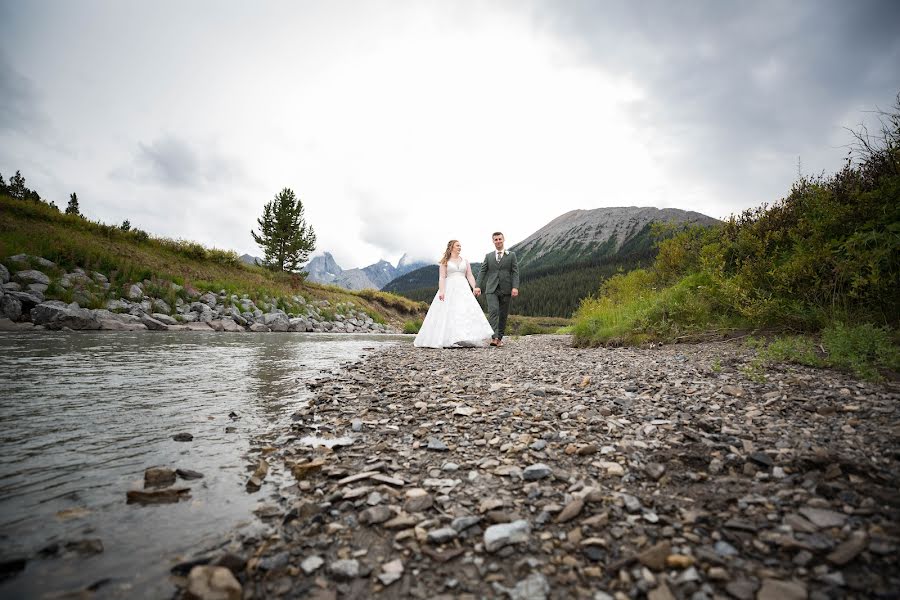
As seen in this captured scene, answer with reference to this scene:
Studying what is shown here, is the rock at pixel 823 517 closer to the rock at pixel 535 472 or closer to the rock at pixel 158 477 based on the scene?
the rock at pixel 535 472

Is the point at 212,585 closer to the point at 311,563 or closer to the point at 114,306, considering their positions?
the point at 311,563

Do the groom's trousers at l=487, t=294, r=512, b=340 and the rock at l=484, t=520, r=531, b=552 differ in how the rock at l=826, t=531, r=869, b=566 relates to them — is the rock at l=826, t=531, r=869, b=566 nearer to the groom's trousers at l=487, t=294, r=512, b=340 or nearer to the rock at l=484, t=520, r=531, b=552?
the rock at l=484, t=520, r=531, b=552

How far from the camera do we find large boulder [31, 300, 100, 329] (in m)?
12.3

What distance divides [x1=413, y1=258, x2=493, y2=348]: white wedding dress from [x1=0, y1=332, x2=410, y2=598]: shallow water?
247 inches

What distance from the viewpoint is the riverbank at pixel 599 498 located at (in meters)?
1.71

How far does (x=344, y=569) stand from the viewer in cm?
187

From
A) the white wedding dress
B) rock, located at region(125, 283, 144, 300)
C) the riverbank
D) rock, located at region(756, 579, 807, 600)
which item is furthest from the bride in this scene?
rock, located at region(125, 283, 144, 300)

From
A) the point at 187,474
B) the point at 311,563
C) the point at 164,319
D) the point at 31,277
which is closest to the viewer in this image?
the point at 311,563

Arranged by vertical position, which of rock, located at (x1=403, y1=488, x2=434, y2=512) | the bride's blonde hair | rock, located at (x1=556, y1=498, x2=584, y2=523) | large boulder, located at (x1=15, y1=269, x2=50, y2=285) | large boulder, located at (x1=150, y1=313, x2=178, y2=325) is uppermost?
the bride's blonde hair

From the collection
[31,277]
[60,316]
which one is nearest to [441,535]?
[60,316]

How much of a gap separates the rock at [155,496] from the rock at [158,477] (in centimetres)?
18

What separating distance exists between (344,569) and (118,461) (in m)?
2.38

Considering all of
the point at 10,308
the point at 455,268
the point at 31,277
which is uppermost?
the point at 455,268

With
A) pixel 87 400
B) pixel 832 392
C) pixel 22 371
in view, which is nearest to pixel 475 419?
pixel 832 392
